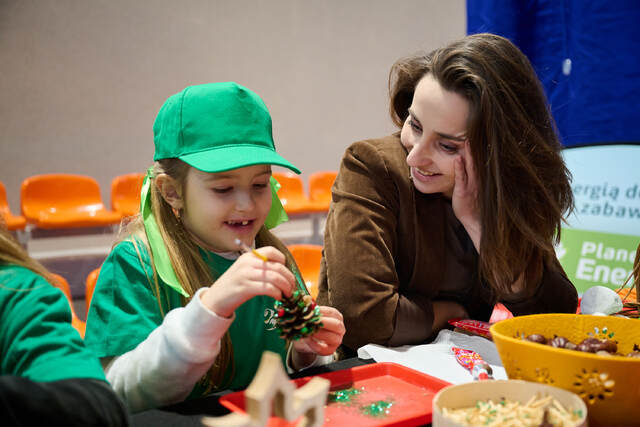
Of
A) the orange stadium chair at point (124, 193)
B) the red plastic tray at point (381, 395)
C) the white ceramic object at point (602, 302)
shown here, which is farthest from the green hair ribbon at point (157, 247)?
the orange stadium chair at point (124, 193)

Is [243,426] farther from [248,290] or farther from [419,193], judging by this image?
[419,193]

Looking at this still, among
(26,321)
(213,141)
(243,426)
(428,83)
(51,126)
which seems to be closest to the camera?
(243,426)

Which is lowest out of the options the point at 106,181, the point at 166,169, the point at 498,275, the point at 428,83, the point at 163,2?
the point at 106,181

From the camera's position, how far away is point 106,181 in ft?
16.6

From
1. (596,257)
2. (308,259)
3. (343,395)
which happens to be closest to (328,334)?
(343,395)

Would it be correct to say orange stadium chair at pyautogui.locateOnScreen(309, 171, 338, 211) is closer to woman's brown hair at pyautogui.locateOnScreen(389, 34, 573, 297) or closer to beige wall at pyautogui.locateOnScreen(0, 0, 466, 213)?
beige wall at pyautogui.locateOnScreen(0, 0, 466, 213)

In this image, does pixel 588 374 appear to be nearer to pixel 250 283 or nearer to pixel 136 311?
pixel 250 283

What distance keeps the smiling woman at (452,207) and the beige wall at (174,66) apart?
13.3ft

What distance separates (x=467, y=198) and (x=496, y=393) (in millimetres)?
784

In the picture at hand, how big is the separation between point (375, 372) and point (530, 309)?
2.17ft

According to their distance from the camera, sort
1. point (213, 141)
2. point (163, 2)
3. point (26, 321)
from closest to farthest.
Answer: point (26, 321)
point (213, 141)
point (163, 2)

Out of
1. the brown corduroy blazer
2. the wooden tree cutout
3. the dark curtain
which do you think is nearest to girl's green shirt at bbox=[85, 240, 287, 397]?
the brown corduroy blazer

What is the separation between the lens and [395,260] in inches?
56.7

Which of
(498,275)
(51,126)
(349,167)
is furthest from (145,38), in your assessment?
(498,275)
